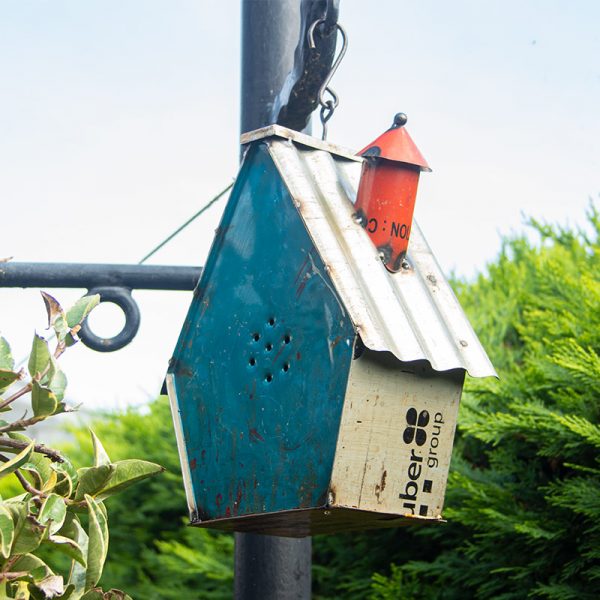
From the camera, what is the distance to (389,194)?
197 cm

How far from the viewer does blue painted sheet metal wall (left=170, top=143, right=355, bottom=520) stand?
1854 millimetres

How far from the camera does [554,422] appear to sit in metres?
3.11

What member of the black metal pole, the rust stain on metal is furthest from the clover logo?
the black metal pole

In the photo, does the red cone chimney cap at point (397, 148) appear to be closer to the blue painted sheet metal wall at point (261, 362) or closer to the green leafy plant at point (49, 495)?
the blue painted sheet metal wall at point (261, 362)

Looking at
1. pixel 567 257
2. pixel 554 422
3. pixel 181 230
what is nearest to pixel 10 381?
pixel 181 230

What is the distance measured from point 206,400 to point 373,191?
0.54 metres

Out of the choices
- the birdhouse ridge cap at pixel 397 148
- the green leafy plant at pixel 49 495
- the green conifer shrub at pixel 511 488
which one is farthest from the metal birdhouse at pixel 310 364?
the green conifer shrub at pixel 511 488

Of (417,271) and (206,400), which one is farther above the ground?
(417,271)

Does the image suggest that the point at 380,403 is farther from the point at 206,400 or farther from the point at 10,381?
the point at 10,381

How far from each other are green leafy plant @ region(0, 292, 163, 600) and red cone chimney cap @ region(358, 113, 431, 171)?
0.66 meters

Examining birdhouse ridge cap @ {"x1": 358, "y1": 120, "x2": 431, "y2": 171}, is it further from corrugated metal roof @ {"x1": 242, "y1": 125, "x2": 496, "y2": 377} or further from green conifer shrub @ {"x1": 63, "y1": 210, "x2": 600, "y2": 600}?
green conifer shrub @ {"x1": 63, "y1": 210, "x2": 600, "y2": 600}

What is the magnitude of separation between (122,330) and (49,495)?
0.94 meters

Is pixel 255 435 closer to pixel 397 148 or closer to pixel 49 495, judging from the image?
pixel 49 495

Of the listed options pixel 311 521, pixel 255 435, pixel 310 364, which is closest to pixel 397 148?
pixel 310 364
